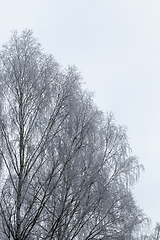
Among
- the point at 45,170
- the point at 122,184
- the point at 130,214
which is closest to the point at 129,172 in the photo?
the point at 122,184

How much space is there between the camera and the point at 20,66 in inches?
215

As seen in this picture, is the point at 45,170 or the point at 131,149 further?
the point at 131,149

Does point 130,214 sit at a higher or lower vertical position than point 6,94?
lower

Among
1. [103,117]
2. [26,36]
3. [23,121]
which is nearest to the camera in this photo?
[23,121]

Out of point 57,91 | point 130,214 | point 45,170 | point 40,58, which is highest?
point 40,58

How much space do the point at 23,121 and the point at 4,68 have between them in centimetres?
140

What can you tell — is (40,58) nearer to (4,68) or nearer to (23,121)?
(4,68)

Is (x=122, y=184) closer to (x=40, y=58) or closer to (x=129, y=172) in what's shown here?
(x=129, y=172)

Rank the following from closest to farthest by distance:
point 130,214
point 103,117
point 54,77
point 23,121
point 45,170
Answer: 1. point 23,121
2. point 54,77
3. point 45,170
4. point 130,214
5. point 103,117

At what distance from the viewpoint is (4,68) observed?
586 centimetres

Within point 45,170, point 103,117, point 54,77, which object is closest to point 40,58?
point 54,77

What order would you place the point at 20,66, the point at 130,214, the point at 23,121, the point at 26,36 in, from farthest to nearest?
the point at 130,214, the point at 26,36, the point at 20,66, the point at 23,121

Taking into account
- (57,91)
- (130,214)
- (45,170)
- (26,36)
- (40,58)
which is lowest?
(130,214)

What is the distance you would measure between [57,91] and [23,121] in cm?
122
